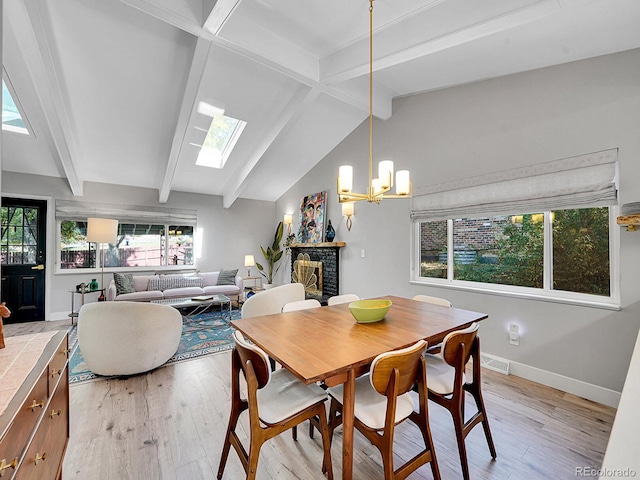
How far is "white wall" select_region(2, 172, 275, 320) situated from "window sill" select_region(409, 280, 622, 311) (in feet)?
14.3

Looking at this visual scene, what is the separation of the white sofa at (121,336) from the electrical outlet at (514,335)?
3.52 meters

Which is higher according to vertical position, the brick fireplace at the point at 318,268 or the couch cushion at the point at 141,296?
the brick fireplace at the point at 318,268

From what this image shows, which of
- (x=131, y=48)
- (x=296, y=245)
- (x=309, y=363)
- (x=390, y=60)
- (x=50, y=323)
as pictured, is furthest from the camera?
(x=296, y=245)

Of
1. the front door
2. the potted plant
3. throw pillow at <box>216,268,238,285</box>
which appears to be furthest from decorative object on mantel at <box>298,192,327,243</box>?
the front door

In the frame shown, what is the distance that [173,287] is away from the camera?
5.50 m

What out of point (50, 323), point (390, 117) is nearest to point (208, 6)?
point (390, 117)

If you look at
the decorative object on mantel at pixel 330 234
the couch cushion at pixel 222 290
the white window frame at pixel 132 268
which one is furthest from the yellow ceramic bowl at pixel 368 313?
the white window frame at pixel 132 268

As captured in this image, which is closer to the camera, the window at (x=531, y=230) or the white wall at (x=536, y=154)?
the white wall at (x=536, y=154)

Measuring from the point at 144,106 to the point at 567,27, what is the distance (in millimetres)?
4396

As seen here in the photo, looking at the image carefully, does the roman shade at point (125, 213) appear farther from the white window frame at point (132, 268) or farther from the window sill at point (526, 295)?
the window sill at point (526, 295)

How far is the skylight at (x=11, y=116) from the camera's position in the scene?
3284mm

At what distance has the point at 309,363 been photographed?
131 centimetres

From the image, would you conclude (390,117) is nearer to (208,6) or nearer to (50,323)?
(208,6)

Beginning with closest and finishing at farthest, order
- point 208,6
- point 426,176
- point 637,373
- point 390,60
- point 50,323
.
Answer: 1. point 637,373
2. point 208,6
3. point 390,60
4. point 426,176
5. point 50,323
